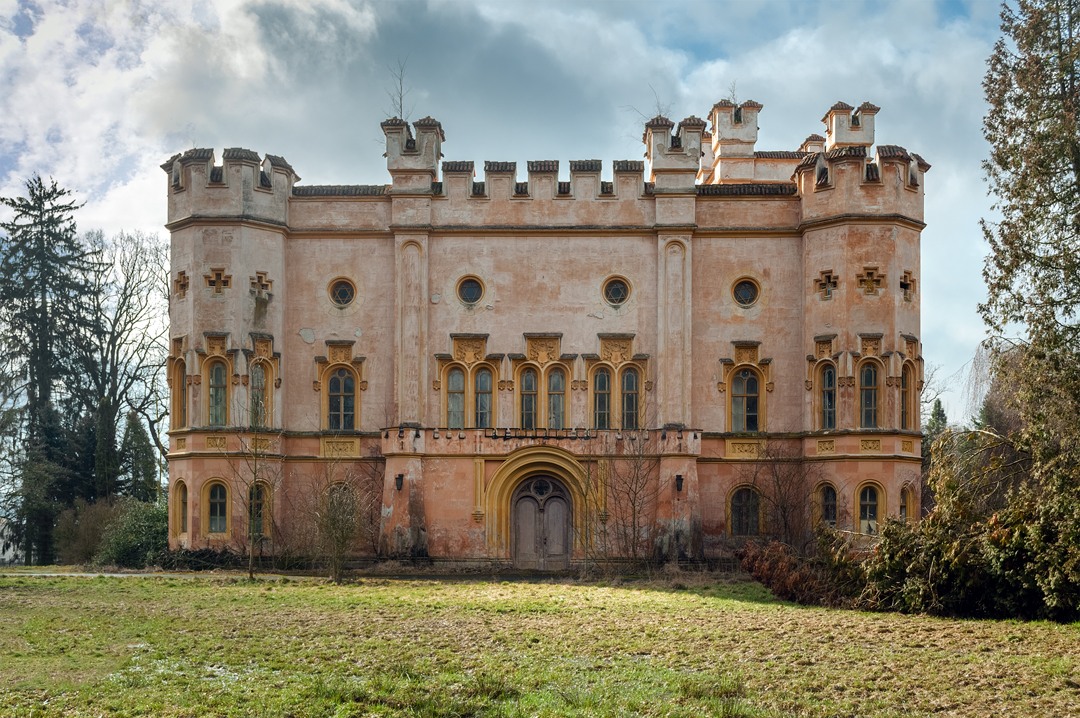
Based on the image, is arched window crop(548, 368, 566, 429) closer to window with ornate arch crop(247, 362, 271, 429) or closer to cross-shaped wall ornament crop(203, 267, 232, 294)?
window with ornate arch crop(247, 362, 271, 429)

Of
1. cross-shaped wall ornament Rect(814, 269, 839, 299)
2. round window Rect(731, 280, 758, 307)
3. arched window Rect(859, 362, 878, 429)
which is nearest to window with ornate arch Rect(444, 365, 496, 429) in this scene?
round window Rect(731, 280, 758, 307)

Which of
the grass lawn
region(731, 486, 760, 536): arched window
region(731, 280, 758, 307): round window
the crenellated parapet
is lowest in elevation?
the grass lawn

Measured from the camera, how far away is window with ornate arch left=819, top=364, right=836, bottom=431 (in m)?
32.5

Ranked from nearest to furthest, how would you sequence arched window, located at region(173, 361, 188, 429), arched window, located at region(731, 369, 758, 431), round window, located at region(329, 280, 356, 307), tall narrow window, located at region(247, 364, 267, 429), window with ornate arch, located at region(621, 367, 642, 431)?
tall narrow window, located at region(247, 364, 267, 429)
arched window, located at region(173, 361, 188, 429)
window with ornate arch, located at region(621, 367, 642, 431)
arched window, located at region(731, 369, 758, 431)
round window, located at region(329, 280, 356, 307)

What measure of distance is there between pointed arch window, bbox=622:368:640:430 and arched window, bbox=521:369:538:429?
2526mm

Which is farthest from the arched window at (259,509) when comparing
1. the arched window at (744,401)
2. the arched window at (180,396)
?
the arched window at (744,401)

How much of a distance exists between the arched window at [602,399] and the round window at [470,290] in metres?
4.07

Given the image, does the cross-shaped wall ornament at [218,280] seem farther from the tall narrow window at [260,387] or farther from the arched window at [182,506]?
the arched window at [182,506]

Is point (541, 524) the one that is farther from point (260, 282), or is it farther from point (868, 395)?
point (260, 282)

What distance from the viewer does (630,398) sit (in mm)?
33406

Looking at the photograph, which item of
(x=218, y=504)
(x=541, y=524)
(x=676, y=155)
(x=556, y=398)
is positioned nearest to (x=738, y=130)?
(x=676, y=155)

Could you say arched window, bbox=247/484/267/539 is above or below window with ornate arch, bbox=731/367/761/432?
below

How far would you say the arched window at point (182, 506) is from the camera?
32531mm

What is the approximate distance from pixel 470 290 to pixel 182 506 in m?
10.1
